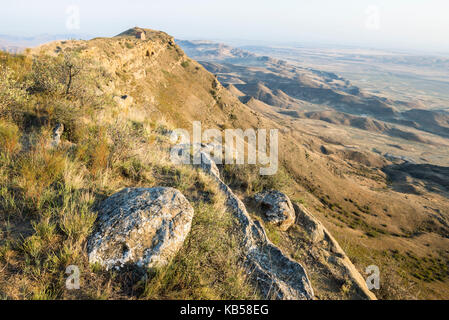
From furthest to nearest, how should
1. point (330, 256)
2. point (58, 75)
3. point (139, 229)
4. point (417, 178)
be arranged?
1. point (417, 178)
2. point (58, 75)
3. point (330, 256)
4. point (139, 229)

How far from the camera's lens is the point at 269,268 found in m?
3.90

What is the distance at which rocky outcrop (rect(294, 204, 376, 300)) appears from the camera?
5152 millimetres

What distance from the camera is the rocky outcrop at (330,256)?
16.9 ft

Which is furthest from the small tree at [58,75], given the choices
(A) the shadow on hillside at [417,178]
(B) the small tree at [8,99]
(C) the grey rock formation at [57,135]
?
(A) the shadow on hillside at [417,178]

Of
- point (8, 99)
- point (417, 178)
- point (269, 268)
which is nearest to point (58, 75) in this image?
point (8, 99)

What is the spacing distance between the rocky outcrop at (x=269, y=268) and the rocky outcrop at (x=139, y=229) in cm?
148

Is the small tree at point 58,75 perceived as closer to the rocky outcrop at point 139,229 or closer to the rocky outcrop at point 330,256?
the rocky outcrop at point 139,229

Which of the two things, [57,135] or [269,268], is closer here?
[269,268]

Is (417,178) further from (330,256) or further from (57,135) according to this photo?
(57,135)

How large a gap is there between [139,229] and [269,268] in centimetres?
246

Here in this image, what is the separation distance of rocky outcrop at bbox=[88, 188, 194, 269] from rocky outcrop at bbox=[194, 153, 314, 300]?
1.48 metres

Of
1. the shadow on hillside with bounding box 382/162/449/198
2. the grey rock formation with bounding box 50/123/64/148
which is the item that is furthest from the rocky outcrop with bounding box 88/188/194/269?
the shadow on hillside with bounding box 382/162/449/198
